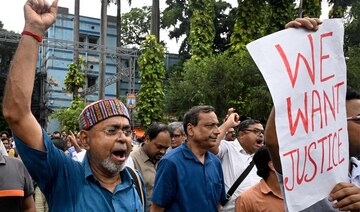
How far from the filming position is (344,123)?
91.8 inches

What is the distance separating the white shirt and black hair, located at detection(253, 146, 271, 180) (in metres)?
0.95

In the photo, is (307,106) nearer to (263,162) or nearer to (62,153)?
(62,153)

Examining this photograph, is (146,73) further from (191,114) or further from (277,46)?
(277,46)

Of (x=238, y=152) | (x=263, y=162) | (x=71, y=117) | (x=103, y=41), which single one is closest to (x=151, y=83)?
(x=71, y=117)

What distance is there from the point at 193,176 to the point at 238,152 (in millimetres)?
907

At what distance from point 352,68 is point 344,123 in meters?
15.4

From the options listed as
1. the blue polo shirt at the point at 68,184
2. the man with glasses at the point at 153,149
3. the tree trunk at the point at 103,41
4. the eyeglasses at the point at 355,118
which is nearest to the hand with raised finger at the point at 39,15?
the blue polo shirt at the point at 68,184

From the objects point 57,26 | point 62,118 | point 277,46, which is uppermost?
point 57,26

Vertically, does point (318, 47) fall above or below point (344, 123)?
above

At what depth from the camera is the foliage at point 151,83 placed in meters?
19.5

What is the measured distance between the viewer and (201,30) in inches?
827

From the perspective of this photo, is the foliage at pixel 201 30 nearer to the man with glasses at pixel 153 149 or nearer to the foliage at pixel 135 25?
the man with glasses at pixel 153 149

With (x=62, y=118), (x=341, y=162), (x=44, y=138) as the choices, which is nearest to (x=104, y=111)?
(x=44, y=138)

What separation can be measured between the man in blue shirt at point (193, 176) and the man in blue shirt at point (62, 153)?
1218mm
